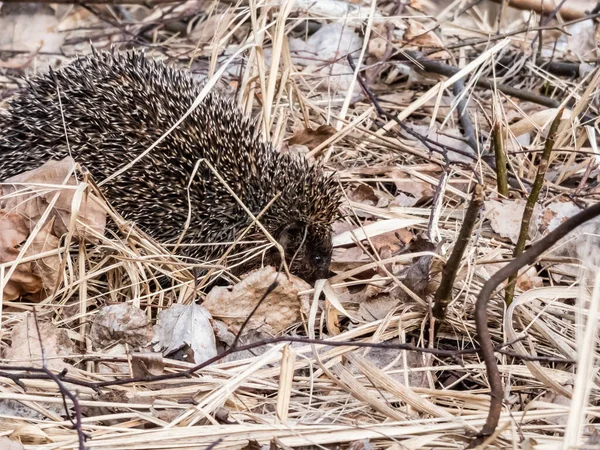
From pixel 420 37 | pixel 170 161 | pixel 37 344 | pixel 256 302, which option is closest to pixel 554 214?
pixel 256 302

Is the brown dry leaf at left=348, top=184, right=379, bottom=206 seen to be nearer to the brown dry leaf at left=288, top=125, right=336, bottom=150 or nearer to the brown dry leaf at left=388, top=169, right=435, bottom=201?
the brown dry leaf at left=388, top=169, right=435, bottom=201

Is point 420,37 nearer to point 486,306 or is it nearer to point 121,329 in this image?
point 121,329

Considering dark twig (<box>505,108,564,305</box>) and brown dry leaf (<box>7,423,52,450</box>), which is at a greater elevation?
dark twig (<box>505,108,564,305</box>)

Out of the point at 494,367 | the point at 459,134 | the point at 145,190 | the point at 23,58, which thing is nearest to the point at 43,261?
the point at 145,190

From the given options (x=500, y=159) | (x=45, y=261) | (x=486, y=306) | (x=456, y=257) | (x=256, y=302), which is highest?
(x=500, y=159)

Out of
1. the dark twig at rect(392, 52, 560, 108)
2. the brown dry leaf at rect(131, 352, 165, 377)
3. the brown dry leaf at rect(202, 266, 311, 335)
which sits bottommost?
the brown dry leaf at rect(131, 352, 165, 377)

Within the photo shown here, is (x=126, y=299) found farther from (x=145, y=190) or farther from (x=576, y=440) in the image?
(x=576, y=440)

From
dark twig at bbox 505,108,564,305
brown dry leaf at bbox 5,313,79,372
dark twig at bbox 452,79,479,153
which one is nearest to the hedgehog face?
dark twig at bbox 505,108,564,305
